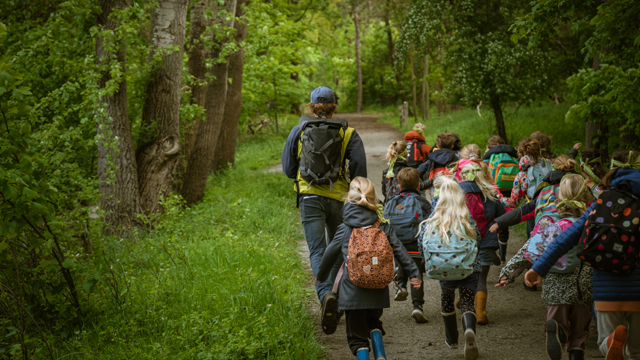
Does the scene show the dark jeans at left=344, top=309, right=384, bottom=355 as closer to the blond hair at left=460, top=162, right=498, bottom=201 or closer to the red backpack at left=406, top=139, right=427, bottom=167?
the blond hair at left=460, top=162, right=498, bottom=201

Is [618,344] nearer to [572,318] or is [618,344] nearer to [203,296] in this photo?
[572,318]

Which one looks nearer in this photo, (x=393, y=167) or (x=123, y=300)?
(x=123, y=300)

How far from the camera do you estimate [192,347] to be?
15.3 feet

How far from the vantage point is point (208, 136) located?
455 inches

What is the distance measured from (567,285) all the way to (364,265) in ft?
5.57

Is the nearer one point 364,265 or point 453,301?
point 364,265

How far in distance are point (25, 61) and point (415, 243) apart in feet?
23.1

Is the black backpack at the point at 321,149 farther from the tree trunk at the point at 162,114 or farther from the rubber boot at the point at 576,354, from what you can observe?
the tree trunk at the point at 162,114

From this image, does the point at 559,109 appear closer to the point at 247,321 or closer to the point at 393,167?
the point at 393,167

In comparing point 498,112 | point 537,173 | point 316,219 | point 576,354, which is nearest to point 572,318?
point 576,354

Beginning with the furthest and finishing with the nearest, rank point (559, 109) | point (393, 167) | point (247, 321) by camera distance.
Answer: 1. point (559, 109)
2. point (393, 167)
3. point (247, 321)

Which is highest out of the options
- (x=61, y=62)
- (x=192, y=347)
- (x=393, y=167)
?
(x=61, y=62)

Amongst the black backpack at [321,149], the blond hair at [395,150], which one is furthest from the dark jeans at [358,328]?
the blond hair at [395,150]

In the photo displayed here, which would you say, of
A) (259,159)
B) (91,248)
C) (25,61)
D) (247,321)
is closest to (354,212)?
(247,321)
